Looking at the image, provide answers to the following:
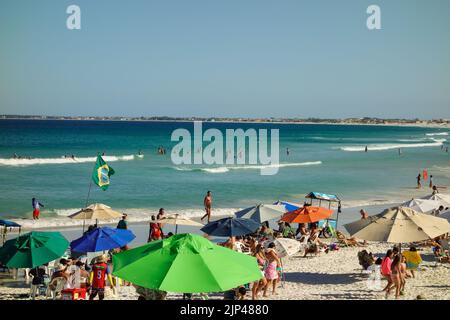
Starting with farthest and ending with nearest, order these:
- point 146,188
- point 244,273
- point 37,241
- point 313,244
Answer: point 146,188
point 313,244
point 37,241
point 244,273

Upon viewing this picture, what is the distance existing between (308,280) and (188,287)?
22.4 ft

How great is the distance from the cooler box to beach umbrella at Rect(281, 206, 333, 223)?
7.12 metres

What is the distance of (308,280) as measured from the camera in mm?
11859

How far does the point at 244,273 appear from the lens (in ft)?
20.1

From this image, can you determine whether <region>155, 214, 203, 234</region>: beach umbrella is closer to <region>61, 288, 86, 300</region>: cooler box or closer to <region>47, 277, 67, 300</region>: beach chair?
<region>47, 277, 67, 300</region>: beach chair

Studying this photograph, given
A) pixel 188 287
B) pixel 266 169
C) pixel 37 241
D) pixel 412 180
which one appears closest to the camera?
pixel 188 287

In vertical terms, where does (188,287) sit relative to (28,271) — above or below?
above

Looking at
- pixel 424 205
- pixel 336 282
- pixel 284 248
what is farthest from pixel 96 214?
pixel 424 205

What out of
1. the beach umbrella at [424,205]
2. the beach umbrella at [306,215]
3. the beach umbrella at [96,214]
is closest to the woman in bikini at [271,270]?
the beach umbrella at [306,215]

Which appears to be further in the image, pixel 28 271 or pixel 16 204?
pixel 16 204

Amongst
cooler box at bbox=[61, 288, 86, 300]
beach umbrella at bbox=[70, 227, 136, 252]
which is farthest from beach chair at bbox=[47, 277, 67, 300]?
beach umbrella at bbox=[70, 227, 136, 252]

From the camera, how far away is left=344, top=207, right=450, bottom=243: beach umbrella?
33.7 feet
